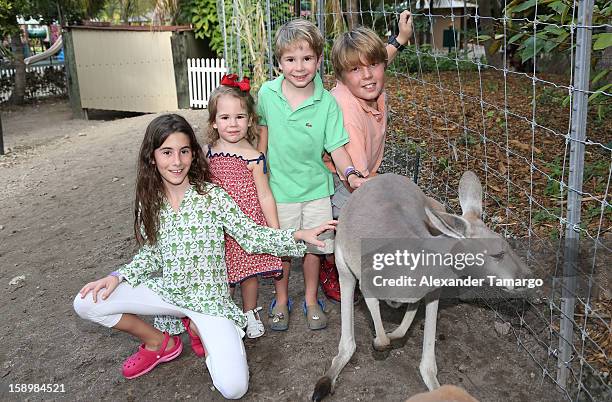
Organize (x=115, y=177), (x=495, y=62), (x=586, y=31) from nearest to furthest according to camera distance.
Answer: (x=586, y=31) → (x=115, y=177) → (x=495, y=62)

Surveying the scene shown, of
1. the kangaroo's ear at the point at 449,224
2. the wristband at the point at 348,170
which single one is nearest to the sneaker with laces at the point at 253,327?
the wristband at the point at 348,170

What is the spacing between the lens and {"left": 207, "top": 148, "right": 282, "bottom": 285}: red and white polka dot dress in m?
3.23

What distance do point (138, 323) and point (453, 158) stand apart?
11.5 feet

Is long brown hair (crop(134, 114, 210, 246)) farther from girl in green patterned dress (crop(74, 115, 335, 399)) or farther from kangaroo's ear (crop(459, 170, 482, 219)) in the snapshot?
kangaroo's ear (crop(459, 170, 482, 219))

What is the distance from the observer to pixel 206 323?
116 inches

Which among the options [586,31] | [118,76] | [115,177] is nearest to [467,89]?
[115,177]

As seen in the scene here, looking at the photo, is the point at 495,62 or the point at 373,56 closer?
the point at 373,56

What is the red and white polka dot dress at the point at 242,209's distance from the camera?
3.23 meters

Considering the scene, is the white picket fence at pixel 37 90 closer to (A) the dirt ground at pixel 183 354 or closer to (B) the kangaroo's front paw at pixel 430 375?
(A) the dirt ground at pixel 183 354

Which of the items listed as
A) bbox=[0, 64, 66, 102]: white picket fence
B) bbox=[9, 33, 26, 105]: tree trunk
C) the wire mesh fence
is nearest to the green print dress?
the wire mesh fence

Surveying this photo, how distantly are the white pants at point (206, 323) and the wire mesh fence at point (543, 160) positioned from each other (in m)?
1.50

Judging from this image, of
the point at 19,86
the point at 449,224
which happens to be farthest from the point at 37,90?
the point at 449,224

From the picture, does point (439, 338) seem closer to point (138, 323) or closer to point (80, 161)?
point (138, 323)

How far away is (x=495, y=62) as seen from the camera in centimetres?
1246
